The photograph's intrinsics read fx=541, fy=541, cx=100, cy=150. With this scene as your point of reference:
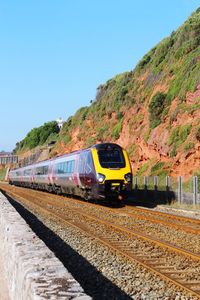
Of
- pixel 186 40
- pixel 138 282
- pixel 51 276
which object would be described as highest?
pixel 186 40

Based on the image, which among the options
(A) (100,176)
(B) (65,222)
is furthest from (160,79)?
(B) (65,222)

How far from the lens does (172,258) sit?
35.6 feet

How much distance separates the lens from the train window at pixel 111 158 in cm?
2480

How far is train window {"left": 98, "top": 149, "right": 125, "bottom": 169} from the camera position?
976 inches

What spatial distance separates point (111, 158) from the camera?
25172 mm

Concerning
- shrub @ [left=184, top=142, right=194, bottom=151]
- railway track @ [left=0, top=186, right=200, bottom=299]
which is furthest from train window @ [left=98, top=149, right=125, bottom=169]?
shrub @ [left=184, top=142, right=194, bottom=151]

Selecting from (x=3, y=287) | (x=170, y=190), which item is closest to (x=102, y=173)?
(x=170, y=190)

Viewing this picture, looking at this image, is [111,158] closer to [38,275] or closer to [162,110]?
[162,110]

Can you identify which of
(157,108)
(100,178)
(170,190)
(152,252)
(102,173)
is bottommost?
(152,252)

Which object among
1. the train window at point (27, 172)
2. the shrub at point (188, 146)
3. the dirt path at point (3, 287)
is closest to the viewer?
the dirt path at point (3, 287)

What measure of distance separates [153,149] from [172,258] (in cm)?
2716

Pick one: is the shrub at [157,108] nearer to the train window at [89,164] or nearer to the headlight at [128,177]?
the train window at [89,164]

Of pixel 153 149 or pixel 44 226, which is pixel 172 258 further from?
pixel 153 149

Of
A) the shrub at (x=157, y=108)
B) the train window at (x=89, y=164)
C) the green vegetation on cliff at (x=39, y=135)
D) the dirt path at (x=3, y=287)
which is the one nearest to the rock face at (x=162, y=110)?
the shrub at (x=157, y=108)
